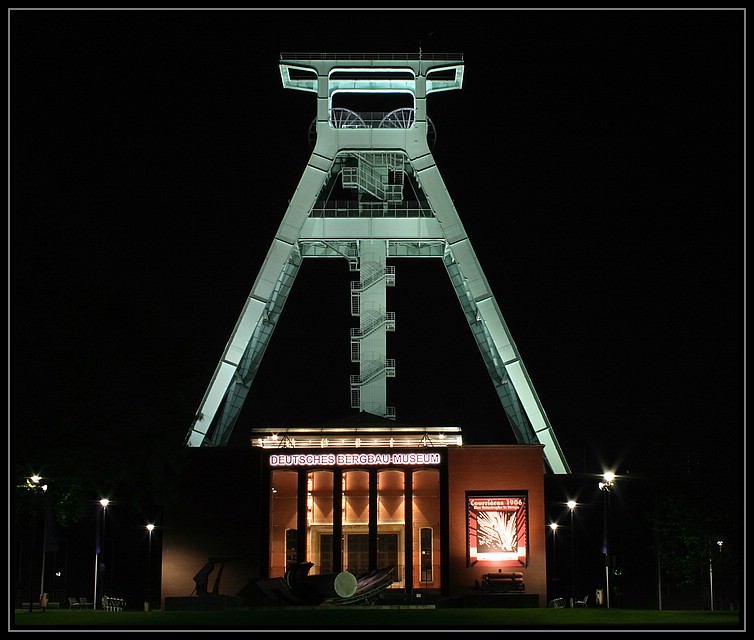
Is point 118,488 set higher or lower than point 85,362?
lower

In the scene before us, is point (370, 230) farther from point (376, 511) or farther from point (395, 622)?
point (395, 622)

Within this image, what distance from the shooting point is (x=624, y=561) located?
74.0 m

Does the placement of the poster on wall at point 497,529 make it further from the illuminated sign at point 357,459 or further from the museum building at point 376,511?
the illuminated sign at point 357,459

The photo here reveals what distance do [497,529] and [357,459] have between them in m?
6.94

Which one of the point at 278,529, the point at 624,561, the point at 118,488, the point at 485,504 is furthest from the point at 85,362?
the point at 624,561

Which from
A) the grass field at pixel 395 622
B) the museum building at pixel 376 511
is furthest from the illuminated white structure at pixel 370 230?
the grass field at pixel 395 622

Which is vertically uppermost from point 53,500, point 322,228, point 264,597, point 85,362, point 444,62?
point 444,62

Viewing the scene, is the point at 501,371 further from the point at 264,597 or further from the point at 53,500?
the point at 53,500

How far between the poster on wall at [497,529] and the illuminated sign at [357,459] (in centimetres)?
268

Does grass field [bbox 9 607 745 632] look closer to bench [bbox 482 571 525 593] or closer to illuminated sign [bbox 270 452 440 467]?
bench [bbox 482 571 525 593]

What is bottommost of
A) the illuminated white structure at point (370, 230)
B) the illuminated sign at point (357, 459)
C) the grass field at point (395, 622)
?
the grass field at point (395, 622)

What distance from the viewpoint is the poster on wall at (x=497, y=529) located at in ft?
158

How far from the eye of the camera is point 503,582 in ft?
156

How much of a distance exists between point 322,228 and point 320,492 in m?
13.9
